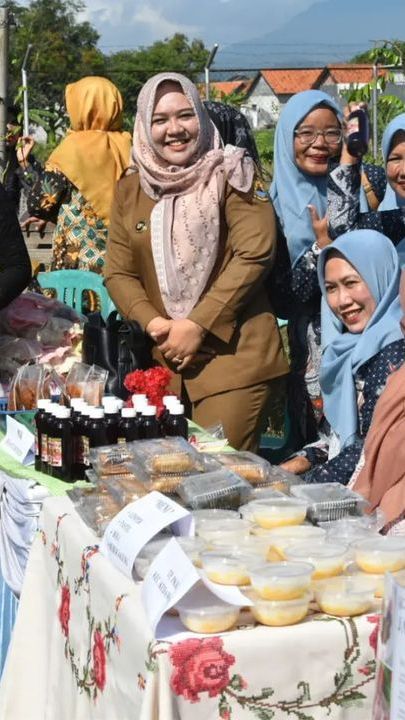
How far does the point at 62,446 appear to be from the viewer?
2.93 metres

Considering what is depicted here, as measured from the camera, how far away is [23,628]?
2580 mm

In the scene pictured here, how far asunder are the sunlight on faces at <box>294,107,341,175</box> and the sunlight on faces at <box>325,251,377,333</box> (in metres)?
0.76

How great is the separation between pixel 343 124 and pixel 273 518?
2248mm

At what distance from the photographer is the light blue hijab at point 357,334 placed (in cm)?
341

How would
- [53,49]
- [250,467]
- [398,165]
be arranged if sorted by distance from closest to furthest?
[250,467] < [398,165] < [53,49]

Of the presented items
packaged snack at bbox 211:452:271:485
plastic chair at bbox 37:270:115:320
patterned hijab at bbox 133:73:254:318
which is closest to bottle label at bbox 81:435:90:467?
packaged snack at bbox 211:452:271:485

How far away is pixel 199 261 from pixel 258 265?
0.69 feet

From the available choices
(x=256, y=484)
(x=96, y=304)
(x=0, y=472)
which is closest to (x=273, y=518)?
(x=256, y=484)

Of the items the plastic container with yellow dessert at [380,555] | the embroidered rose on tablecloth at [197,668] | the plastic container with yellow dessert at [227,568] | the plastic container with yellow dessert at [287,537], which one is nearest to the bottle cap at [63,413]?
the plastic container with yellow dessert at [287,537]

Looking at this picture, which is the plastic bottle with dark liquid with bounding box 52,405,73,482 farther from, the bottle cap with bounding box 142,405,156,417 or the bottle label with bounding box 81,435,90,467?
the bottle cap with bounding box 142,405,156,417

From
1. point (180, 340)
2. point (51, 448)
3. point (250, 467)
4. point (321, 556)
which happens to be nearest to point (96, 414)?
point (51, 448)

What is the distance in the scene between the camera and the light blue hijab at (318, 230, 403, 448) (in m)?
3.41

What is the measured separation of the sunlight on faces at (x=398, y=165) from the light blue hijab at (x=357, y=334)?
0.45 meters

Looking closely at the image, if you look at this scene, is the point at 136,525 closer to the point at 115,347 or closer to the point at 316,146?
the point at 115,347
